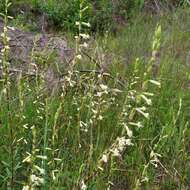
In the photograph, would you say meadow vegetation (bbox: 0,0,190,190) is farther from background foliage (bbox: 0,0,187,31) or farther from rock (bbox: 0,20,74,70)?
background foliage (bbox: 0,0,187,31)

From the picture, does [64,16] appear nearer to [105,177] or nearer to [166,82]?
[166,82]

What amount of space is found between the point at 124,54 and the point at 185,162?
1900 mm

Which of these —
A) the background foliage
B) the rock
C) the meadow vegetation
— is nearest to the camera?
the meadow vegetation

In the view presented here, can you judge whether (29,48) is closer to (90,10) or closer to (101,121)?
(90,10)

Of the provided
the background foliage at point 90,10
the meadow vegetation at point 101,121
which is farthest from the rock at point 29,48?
the background foliage at point 90,10

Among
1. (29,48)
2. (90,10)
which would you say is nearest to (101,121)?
(29,48)

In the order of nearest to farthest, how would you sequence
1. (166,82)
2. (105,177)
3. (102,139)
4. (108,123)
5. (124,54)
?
(105,177)
(102,139)
(108,123)
(166,82)
(124,54)

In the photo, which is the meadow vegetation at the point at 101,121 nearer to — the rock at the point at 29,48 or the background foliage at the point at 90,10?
the rock at the point at 29,48

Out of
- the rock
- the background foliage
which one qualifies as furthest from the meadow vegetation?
the background foliage

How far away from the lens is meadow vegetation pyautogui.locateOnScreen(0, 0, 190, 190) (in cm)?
213

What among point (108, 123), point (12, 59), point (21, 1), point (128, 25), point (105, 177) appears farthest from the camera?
point (21, 1)

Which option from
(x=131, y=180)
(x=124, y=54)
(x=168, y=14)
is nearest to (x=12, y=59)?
(x=124, y=54)

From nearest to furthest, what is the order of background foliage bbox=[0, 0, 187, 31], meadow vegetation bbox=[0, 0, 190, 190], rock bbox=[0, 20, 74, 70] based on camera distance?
meadow vegetation bbox=[0, 0, 190, 190], rock bbox=[0, 20, 74, 70], background foliage bbox=[0, 0, 187, 31]

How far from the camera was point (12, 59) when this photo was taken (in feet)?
14.5
